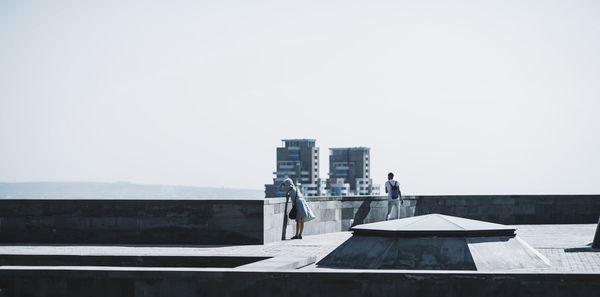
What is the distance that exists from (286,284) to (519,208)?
1900 centimetres

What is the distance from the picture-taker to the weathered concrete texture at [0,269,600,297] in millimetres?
9484

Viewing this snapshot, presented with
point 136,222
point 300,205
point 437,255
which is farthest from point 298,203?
point 437,255

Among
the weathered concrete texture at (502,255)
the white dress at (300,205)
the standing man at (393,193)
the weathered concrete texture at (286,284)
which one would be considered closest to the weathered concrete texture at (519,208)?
the standing man at (393,193)

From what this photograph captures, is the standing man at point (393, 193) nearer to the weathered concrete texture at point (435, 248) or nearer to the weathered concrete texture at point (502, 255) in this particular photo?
the weathered concrete texture at point (435, 248)

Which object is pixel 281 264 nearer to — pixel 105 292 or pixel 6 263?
pixel 105 292

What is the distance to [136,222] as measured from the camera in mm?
19500

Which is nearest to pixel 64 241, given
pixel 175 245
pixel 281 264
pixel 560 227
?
pixel 175 245

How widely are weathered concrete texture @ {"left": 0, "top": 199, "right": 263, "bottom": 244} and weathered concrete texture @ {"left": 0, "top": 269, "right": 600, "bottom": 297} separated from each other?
8800mm


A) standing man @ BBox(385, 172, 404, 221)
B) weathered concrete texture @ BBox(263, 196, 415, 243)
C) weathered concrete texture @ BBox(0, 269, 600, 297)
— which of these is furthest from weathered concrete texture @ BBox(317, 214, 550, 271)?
standing man @ BBox(385, 172, 404, 221)

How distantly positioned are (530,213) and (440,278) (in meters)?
18.9

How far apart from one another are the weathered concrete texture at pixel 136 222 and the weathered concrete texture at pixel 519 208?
909cm

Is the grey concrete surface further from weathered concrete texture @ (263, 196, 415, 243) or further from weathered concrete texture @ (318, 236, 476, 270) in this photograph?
weathered concrete texture @ (263, 196, 415, 243)

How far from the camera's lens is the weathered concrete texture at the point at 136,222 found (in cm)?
1920

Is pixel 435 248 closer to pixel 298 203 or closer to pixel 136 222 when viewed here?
pixel 298 203
